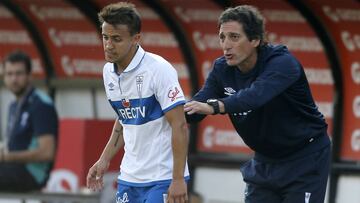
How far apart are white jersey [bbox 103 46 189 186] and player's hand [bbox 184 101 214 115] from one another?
438 mm

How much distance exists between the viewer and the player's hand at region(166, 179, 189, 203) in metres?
6.07

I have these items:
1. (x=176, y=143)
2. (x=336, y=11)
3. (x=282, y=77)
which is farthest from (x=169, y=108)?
(x=336, y=11)

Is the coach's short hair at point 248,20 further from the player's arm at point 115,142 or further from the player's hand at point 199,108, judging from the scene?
the player's arm at point 115,142

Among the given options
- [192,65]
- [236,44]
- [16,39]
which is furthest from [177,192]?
[16,39]

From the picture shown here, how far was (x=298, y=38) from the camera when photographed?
9.72 meters

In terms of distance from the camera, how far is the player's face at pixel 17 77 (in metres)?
10.1

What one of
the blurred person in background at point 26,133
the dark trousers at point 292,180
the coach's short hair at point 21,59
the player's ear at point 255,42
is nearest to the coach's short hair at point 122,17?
the player's ear at point 255,42

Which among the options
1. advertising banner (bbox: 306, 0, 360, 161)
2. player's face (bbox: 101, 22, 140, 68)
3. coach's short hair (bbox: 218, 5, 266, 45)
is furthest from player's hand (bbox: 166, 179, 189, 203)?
advertising banner (bbox: 306, 0, 360, 161)

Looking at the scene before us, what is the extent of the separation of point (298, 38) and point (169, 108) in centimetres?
376

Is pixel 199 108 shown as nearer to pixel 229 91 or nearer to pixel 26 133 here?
pixel 229 91

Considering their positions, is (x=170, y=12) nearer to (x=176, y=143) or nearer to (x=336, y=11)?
(x=336, y=11)

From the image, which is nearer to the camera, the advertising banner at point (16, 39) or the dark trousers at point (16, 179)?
the dark trousers at point (16, 179)

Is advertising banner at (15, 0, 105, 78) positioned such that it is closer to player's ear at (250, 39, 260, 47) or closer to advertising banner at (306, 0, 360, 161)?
advertising banner at (306, 0, 360, 161)

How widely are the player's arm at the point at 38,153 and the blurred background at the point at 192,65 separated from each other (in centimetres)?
57
